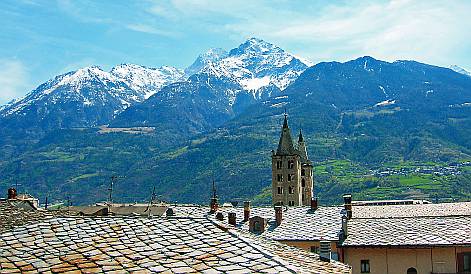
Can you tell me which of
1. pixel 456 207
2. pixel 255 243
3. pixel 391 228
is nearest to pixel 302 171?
pixel 456 207

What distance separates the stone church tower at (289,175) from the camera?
133125mm

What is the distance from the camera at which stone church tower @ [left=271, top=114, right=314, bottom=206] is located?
133 m

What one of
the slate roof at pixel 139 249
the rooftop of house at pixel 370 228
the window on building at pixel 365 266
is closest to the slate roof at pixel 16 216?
the slate roof at pixel 139 249

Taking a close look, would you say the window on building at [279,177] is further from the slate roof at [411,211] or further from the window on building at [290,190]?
the slate roof at [411,211]

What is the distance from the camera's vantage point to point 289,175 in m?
134

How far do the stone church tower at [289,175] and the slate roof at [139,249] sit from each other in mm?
114321

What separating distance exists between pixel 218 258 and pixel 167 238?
1.86 meters

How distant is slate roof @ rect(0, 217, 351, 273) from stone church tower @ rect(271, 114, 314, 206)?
375 feet

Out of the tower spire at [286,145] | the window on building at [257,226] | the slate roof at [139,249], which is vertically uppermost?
the tower spire at [286,145]

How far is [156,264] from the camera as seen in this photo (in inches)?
552

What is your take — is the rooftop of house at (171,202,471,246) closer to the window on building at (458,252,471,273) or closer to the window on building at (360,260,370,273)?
the window on building at (458,252,471,273)

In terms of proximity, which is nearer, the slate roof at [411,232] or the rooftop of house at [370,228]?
the slate roof at [411,232]

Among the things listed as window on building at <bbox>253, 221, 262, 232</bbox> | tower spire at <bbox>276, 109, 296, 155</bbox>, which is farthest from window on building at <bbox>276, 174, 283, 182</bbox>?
window on building at <bbox>253, 221, 262, 232</bbox>

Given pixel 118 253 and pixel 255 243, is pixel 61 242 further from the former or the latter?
pixel 255 243
